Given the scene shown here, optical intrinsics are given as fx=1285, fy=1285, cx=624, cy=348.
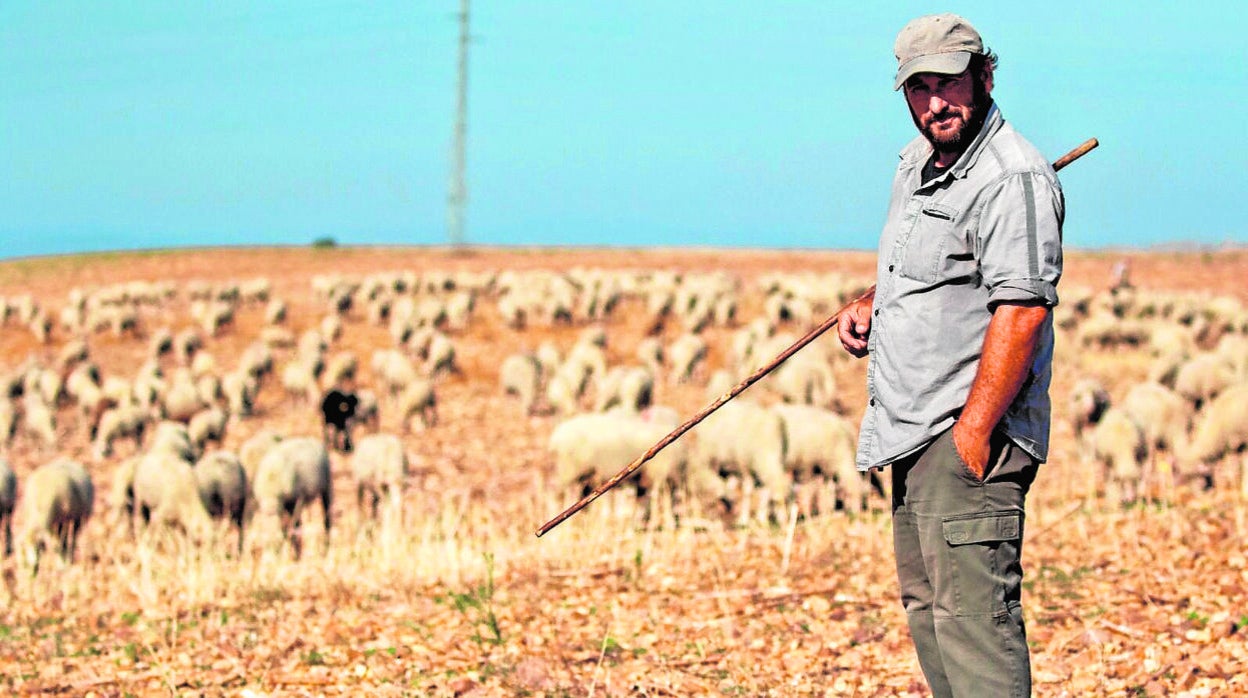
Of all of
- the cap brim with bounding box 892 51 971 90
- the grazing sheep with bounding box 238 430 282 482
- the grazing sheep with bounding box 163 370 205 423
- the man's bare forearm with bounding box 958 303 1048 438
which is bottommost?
the grazing sheep with bounding box 238 430 282 482

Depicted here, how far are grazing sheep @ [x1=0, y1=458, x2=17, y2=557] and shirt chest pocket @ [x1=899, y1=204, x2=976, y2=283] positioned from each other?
1229cm

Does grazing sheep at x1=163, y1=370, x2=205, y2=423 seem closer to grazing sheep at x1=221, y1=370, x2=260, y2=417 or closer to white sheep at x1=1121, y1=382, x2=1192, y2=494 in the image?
grazing sheep at x1=221, y1=370, x2=260, y2=417

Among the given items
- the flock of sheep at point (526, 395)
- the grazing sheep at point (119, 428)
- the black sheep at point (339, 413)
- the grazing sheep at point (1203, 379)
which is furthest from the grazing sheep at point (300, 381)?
the grazing sheep at point (1203, 379)

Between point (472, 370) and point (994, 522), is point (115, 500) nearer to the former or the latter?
point (994, 522)

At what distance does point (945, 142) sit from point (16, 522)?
14.3 meters

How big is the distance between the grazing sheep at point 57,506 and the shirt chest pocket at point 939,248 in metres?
11.0

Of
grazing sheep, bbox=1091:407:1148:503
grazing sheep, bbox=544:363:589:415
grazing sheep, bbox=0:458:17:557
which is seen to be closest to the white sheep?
grazing sheep, bbox=1091:407:1148:503

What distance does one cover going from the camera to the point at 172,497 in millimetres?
13414

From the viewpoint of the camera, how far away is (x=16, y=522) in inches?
603

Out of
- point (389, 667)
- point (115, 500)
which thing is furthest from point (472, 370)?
point (389, 667)

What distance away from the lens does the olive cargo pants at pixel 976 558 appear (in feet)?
12.8

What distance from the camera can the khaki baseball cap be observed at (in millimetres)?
3803

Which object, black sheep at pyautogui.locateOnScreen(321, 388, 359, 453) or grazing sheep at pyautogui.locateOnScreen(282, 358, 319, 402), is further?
grazing sheep at pyautogui.locateOnScreen(282, 358, 319, 402)

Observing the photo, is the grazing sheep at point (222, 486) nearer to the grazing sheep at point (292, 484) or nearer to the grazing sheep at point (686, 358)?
the grazing sheep at point (292, 484)
